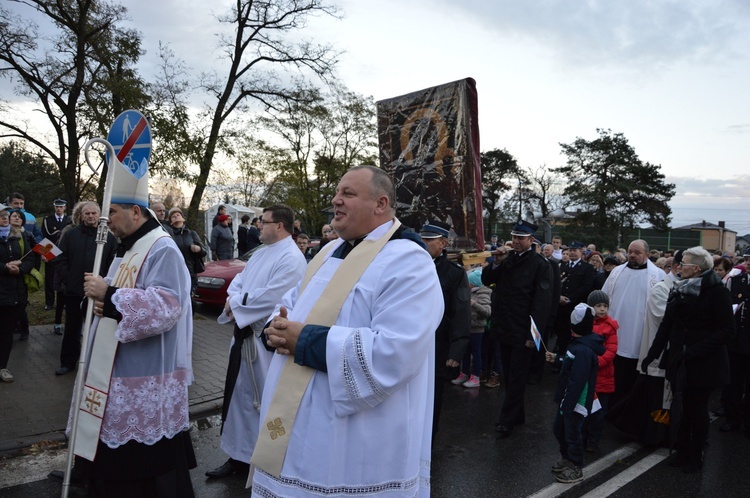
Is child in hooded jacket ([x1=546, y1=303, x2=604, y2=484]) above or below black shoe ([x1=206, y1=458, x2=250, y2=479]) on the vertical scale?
above

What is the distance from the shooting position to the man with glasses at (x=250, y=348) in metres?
4.13

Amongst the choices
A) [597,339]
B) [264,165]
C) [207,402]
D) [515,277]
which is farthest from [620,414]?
[264,165]

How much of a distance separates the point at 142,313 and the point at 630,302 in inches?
211

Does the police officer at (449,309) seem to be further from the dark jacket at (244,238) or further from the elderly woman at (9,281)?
the dark jacket at (244,238)

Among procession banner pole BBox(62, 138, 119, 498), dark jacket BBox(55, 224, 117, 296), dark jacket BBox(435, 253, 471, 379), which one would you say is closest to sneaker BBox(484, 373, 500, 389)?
dark jacket BBox(435, 253, 471, 379)

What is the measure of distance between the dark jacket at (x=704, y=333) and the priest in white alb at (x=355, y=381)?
368 cm

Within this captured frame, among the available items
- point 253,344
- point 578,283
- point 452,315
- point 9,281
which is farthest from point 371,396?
point 578,283

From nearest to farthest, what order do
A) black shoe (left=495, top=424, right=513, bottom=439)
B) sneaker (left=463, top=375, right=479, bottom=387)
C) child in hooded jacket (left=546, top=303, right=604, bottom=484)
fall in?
child in hooded jacket (left=546, top=303, right=604, bottom=484) < black shoe (left=495, top=424, right=513, bottom=439) < sneaker (left=463, top=375, right=479, bottom=387)

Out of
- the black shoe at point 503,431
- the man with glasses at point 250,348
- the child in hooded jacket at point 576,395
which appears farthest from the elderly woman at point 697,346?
the man with glasses at point 250,348

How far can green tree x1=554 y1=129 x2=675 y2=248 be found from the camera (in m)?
39.1

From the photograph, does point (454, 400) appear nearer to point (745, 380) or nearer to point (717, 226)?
point (745, 380)

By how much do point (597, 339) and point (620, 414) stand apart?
1304 millimetres

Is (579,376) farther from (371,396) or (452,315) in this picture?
(371,396)

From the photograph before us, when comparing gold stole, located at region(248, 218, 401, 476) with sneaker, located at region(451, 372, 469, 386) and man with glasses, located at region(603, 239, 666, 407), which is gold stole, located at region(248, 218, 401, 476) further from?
sneaker, located at region(451, 372, 469, 386)
